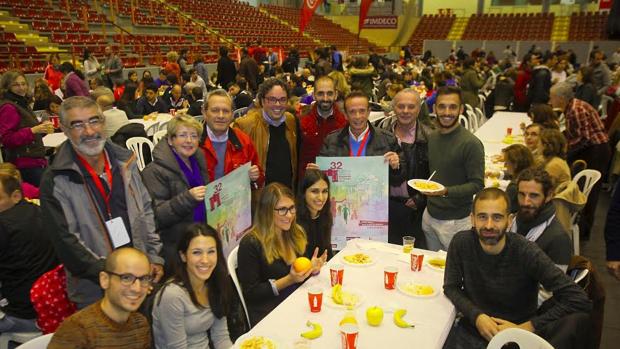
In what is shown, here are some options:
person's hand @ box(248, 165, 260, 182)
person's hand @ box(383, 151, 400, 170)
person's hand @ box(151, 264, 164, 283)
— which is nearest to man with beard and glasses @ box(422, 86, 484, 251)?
person's hand @ box(383, 151, 400, 170)

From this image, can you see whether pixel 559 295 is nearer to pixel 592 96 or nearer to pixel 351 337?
pixel 351 337

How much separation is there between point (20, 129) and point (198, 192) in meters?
2.91

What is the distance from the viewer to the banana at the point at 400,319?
217 cm

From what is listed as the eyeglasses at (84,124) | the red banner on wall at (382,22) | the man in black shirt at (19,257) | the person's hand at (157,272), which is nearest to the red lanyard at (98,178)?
the eyeglasses at (84,124)

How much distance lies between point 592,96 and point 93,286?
774 centimetres

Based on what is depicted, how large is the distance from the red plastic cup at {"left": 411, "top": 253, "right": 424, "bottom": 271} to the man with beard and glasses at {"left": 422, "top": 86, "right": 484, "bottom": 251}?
519 millimetres

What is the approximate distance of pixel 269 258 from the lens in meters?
2.66

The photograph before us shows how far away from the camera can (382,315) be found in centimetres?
218

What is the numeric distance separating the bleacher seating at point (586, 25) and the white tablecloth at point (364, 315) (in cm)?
2672

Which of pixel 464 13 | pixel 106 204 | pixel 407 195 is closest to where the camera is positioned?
pixel 106 204

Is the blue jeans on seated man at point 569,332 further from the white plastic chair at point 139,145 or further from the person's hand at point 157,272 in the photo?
the white plastic chair at point 139,145

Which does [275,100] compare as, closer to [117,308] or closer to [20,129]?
[117,308]

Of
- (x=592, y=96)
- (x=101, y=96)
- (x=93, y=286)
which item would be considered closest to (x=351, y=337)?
(x=93, y=286)

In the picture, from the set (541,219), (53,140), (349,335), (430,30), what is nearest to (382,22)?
(430,30)
